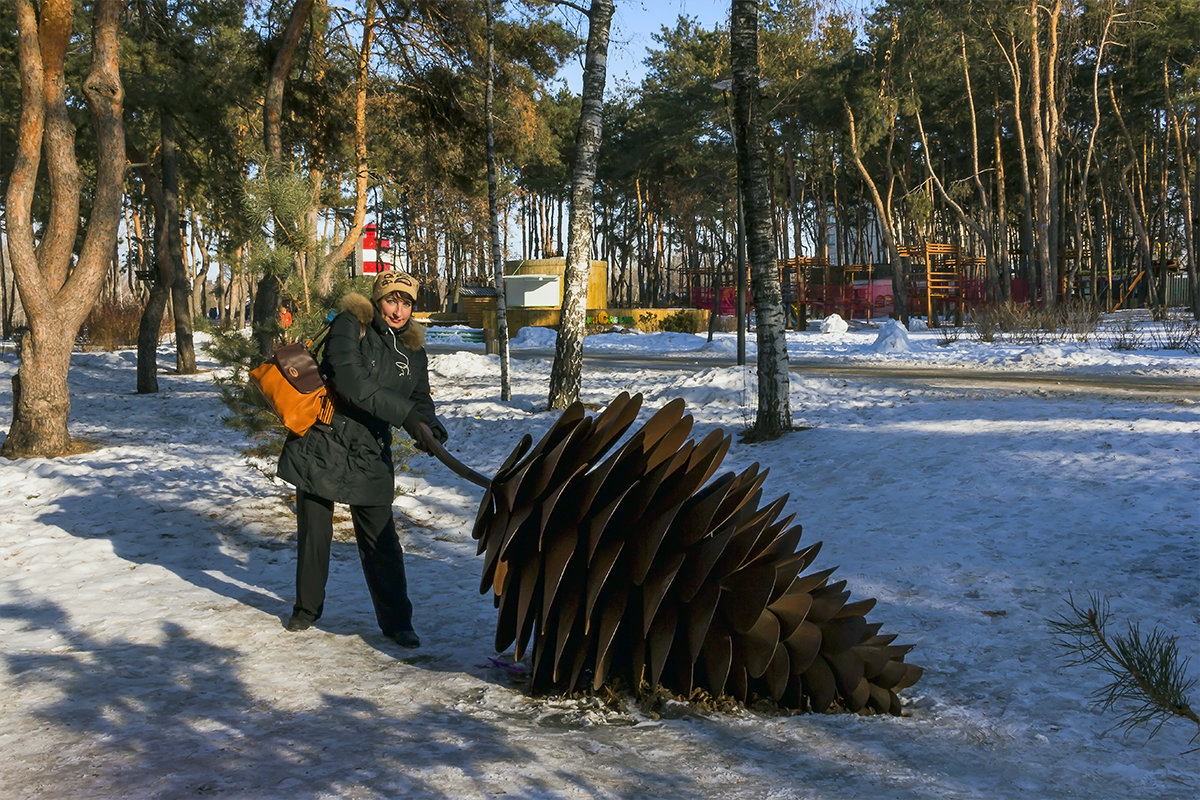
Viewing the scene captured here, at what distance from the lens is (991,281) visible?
1414 inches

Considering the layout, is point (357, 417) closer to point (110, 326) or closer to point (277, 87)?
point (277, 87)

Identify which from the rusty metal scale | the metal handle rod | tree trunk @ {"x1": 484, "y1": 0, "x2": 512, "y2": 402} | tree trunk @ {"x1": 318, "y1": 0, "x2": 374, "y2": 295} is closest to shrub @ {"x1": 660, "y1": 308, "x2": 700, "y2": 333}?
tree trunk @ {"x1": 318, "y1": 0, "x2": 374, "y2": 295}

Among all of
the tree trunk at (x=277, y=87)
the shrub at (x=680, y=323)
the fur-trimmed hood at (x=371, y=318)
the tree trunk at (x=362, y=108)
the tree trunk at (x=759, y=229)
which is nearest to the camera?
the fur-trimmed hood at (x=371, y=318)

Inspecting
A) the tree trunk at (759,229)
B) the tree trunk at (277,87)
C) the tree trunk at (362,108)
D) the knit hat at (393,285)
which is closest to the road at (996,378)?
the tree trunk at (759,229)

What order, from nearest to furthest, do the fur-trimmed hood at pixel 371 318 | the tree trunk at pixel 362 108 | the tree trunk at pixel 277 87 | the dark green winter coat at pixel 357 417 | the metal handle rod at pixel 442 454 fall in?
the metal handle rod at pixel 442 454 → the dark green winter coat at pixel 357 417 → the fur-trimmed hood at pixel 371 318 → the tree trunk at pixel 277 87 → the tree trunk at pixel 362 108

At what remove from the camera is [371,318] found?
4.31 m

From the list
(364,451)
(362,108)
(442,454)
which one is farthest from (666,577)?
(362,108)

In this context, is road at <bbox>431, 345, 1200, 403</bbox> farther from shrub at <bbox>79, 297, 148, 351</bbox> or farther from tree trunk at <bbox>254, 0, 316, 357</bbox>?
shrub at <bbox>79, 297, 148, 351</bbox>

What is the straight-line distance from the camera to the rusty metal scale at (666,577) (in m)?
3.27

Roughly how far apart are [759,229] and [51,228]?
6.86 metres

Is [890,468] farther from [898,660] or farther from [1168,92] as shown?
[1168,92]

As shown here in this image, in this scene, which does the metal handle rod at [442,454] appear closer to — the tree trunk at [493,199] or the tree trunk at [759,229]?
the tree trunk at [759,229]

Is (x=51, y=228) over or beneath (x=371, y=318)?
over

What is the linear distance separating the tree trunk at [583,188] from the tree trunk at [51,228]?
4804mm
